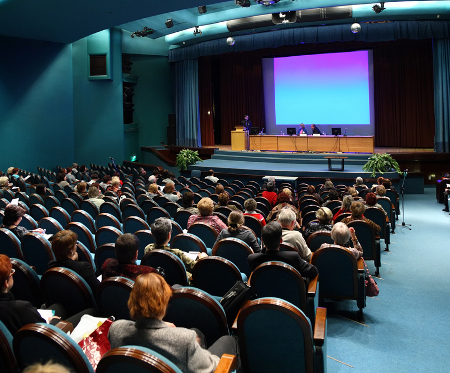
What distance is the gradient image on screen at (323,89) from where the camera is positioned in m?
15.5

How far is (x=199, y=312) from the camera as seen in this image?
2270 mm

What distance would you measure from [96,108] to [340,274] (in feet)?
45.1

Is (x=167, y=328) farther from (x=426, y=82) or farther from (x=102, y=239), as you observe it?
(x=426, y=82)

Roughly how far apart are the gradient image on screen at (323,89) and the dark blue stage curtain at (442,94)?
7.81ft

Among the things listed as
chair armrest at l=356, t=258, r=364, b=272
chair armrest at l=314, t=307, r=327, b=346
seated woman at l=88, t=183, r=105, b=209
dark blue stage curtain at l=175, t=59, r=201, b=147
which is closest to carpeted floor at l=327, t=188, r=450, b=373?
chair armrest at l=356, t=258, r=364, b=272

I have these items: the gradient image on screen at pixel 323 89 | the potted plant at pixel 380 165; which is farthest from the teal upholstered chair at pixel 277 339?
the gradient image on screen at pixel 323 89

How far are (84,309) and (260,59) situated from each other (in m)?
16.2

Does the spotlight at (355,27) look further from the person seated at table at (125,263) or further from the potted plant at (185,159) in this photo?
the person seated at table at (125,263)

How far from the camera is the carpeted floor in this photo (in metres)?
3.09

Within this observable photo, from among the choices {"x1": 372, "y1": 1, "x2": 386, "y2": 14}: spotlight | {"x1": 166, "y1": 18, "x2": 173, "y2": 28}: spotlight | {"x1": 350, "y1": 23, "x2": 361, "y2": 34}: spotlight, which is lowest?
{"x1": 350, "y1": 23, "x2": 361, "y2": 34}: spotlight

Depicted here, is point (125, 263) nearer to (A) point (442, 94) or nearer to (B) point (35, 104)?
(B) point (35, 104)

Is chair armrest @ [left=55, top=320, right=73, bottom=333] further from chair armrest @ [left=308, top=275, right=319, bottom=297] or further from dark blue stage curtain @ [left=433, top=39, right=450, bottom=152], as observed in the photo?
dark blue stage curtain @ [left=433, top=39, right=450, bottom=152]

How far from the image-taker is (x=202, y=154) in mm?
16875

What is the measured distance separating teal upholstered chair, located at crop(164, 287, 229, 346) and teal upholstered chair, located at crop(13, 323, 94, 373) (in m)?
0.64
